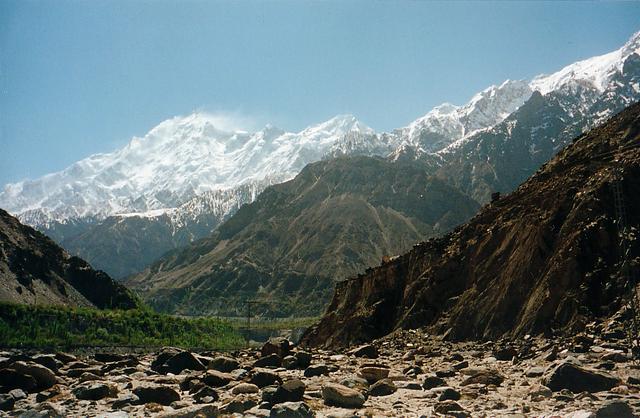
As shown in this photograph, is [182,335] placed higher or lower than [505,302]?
lower

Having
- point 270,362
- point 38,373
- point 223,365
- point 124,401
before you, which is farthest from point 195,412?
point 270,362

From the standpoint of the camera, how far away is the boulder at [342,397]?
830 inches

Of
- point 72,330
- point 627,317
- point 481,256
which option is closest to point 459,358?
point 627,317

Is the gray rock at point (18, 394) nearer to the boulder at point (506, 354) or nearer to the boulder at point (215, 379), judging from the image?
the boulder at point (215, 379)

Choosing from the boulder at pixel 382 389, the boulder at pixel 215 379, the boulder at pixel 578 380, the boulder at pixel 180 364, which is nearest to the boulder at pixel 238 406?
the boulder at pixel 215 379

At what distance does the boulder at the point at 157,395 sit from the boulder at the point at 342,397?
6019 mm

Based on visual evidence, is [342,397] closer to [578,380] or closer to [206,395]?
[206,395]

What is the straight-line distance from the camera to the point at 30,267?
17925cm

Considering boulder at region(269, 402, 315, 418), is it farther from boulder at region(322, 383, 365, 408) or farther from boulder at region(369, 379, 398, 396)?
boulder at region(369, 379, 398, 396)

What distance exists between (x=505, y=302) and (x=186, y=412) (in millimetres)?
32240

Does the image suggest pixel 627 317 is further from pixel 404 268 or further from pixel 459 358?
pixel 404 268

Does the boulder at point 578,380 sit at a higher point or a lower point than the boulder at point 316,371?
higher

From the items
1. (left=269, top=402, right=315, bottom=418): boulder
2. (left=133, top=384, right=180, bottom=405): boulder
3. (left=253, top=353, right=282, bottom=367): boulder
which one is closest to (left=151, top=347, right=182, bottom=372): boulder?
(left=253, top=353, right=282, bottom=367): boulder

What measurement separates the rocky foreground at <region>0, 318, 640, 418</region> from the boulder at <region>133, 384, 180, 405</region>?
0.04 m
